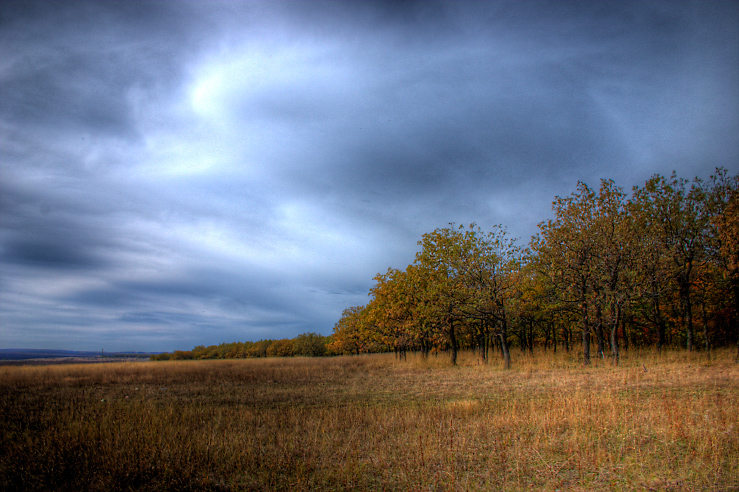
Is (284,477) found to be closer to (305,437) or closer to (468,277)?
(305,437)

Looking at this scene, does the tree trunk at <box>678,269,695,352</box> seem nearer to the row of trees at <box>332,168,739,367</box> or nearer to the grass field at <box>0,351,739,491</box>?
the row of trees at <box>332,168,739,367</box>

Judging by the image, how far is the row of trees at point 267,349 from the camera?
9496cm

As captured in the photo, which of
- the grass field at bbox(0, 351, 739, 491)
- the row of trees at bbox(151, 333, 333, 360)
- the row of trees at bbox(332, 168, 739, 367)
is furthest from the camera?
the row of trees at bbox(151, 333, 333, 360)

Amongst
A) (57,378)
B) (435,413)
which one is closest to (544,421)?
(435,413)

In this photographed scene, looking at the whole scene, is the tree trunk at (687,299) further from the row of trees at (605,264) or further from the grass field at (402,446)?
the grass field at (402,446)

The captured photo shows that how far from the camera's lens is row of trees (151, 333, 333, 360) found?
9496 cm

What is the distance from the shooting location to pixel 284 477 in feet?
23.9

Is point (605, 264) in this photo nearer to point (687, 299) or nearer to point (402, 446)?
point (687, 299)

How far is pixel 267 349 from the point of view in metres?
111

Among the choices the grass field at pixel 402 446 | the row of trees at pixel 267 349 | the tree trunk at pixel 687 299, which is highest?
the tree trunk at pixel 687 299

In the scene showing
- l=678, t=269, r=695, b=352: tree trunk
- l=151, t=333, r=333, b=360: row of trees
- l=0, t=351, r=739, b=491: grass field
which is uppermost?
l=678, t=269, r=695, b=352: tree trunk

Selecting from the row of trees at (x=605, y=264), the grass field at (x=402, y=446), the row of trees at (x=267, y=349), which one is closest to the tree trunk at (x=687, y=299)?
the row of trees at (x=605, y=264)

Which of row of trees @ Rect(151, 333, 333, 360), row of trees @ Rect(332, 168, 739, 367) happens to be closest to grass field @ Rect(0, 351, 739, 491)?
row of trees @ Rect(332, 168, 739, 367)

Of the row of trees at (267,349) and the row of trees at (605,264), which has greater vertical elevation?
the row of trees at (605,264)
